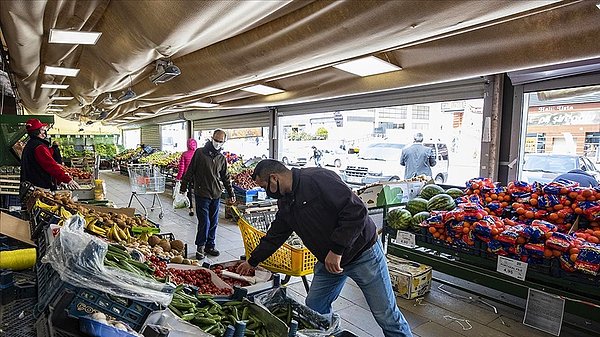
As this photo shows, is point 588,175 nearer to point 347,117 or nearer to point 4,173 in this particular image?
point 347,117

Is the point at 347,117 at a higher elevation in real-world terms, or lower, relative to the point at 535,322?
higher

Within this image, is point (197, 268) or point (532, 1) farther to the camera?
point (197, 268)

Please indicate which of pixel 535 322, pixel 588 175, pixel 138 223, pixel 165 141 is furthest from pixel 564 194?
pixel 165 141

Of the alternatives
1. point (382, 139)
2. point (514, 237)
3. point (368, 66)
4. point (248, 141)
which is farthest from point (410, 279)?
point (248, 141)

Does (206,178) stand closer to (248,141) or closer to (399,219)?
(399,219)

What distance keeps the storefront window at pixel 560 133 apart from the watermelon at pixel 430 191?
117 centimetres

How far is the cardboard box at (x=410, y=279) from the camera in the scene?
416cm

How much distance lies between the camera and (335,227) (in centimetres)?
245

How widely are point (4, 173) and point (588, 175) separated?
9098mm

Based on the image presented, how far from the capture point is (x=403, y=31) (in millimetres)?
2500

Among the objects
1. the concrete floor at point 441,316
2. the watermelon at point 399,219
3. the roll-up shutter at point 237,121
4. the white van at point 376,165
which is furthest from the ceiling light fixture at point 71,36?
the roll-up shutter at point 237,121

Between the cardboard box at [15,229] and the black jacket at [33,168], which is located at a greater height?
the black jacket at [33,168]

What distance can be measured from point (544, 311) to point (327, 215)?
2378mm

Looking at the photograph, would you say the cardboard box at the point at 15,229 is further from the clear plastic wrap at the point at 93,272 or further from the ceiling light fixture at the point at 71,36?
the ceiling light fixture at the point at 71,36
